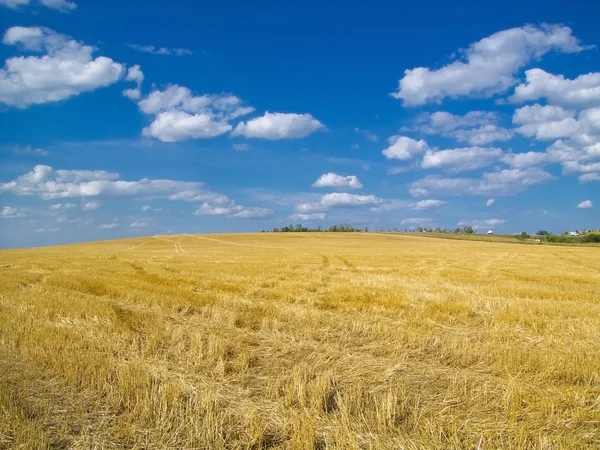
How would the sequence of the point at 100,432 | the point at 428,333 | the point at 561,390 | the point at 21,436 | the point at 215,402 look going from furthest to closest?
the point at 428,333, the point at 561,390, the point at 215,402, the point at 100,432, the point at 21,436

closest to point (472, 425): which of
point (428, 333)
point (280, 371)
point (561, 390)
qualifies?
point (561, 390)

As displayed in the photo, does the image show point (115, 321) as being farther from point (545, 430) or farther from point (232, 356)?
point (545, 430)

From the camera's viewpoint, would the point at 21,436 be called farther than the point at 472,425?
No

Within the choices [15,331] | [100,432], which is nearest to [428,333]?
[100,432]

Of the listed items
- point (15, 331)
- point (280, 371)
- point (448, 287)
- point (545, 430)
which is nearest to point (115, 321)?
point (15, 331)

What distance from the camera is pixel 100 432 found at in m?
5.09

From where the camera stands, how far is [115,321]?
10.2 meters

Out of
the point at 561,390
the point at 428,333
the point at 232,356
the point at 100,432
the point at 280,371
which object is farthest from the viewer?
the point at 428,333

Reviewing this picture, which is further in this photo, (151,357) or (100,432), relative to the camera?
(151,357)

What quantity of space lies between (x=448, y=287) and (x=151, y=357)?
14.5m

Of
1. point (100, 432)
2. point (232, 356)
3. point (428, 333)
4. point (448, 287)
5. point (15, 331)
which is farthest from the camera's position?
point (448, 287)

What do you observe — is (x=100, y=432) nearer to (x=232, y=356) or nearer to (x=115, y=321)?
(x=232, y=356)

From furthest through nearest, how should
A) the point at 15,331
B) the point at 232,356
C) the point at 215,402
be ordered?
1. the point at 15,331
2. the point at 232,356
3. the point at 215,402

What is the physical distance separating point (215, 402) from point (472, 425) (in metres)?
3.62
